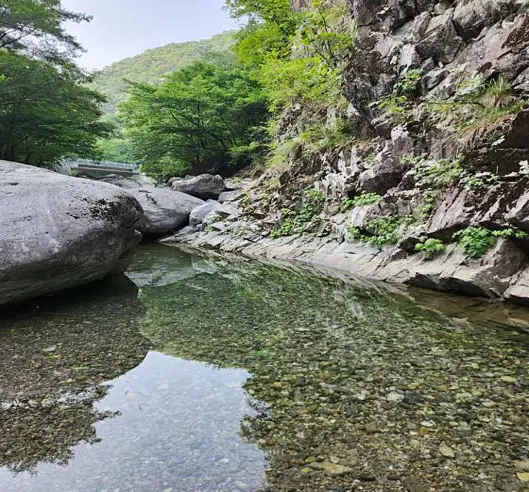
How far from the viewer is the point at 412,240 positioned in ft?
22.5

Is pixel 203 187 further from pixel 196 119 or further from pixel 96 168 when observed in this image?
pixel 96 168

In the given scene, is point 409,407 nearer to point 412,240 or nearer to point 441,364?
point 441,364

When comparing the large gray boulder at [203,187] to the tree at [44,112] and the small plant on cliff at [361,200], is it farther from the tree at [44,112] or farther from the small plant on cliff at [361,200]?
the small plant on cliff at [361,200]

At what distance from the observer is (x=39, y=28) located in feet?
52.7

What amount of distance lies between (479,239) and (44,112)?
15167 mm

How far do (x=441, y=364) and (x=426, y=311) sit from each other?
174 cm

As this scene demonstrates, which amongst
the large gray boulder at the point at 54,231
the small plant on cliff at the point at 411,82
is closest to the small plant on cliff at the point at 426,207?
the small plant on cliff at the point at 411,82

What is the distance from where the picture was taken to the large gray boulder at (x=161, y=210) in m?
14.8

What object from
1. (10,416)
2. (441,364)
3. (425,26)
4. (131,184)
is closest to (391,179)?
(425,26)

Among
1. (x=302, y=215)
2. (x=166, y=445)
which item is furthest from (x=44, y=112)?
(x=166, y=445)

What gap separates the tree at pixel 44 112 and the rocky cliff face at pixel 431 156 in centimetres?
1000

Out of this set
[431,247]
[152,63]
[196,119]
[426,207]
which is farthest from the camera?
[152,63]

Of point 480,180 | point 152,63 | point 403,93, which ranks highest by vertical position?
point 152,63

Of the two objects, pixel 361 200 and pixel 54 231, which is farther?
pixel 361 200
